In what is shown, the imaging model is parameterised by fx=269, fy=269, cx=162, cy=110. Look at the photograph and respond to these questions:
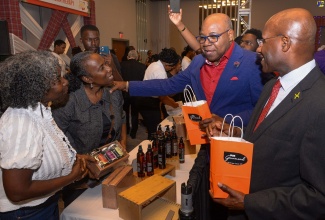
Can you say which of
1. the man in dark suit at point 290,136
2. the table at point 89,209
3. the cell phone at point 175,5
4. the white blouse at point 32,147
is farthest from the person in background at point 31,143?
the cell phone at point 175,5

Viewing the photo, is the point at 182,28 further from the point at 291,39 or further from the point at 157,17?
the point at 157,17

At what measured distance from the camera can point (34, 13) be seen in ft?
20.2

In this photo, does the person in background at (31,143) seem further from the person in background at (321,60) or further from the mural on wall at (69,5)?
the mural on wall at (69,5)

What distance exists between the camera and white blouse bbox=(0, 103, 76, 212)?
4.18ft

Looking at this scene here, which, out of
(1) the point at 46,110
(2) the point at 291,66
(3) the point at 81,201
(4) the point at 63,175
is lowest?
(3) the point at 81,201

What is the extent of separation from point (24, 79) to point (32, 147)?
369mm

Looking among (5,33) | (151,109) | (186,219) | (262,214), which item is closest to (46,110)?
A: (186,219)

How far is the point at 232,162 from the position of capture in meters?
1.26

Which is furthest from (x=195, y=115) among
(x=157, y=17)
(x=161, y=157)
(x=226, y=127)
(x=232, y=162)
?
(x=157, y=17)

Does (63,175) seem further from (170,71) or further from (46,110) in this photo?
(170,71)

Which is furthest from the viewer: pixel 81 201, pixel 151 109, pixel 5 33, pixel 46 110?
pixel 151 109

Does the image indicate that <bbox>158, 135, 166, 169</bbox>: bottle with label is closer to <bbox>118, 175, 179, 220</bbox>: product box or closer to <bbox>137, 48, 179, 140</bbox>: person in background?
<bbox>118, 175, 179, 220</bbox>: product box

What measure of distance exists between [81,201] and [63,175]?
364 mm

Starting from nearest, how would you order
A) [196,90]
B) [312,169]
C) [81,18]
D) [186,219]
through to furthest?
[312,169], [186,219], [196,90], [81,18]
